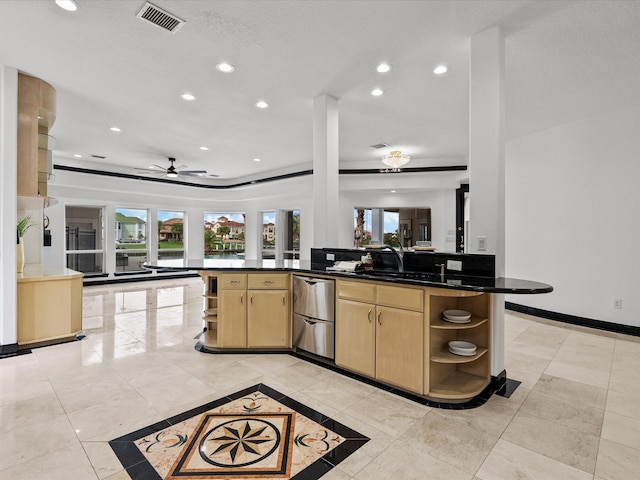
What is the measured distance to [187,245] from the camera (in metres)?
10.6

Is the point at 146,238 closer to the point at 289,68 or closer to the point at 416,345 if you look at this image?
the point at 289,68

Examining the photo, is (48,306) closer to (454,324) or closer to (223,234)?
(454,324)

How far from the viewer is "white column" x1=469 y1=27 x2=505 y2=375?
9.27ft

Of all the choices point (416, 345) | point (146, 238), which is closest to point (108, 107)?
point (416, 345)

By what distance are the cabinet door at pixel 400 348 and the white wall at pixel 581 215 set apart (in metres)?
3.93

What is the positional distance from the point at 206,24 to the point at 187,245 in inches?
340

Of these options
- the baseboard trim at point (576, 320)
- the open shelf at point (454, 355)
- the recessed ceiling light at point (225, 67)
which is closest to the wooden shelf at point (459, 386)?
the open shelf at point (454, 355)

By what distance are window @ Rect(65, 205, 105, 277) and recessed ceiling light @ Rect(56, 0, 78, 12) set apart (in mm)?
7267

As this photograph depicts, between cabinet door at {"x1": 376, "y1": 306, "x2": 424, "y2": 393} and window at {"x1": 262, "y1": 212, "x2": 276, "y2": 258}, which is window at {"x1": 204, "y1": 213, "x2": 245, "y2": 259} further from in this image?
cabinet door at {"x1": 376, "y1": 306, "x2": 424, "y2": 393}

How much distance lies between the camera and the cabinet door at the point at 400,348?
2.68m

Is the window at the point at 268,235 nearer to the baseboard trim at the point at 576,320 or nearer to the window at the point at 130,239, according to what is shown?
the window at the point at 130,239

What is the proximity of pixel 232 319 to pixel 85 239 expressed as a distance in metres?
7.31

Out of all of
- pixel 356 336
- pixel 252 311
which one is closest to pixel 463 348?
pixel 356 336

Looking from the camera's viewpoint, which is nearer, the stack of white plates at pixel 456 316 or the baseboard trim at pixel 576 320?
the stack of white plates at pixel 456 316
